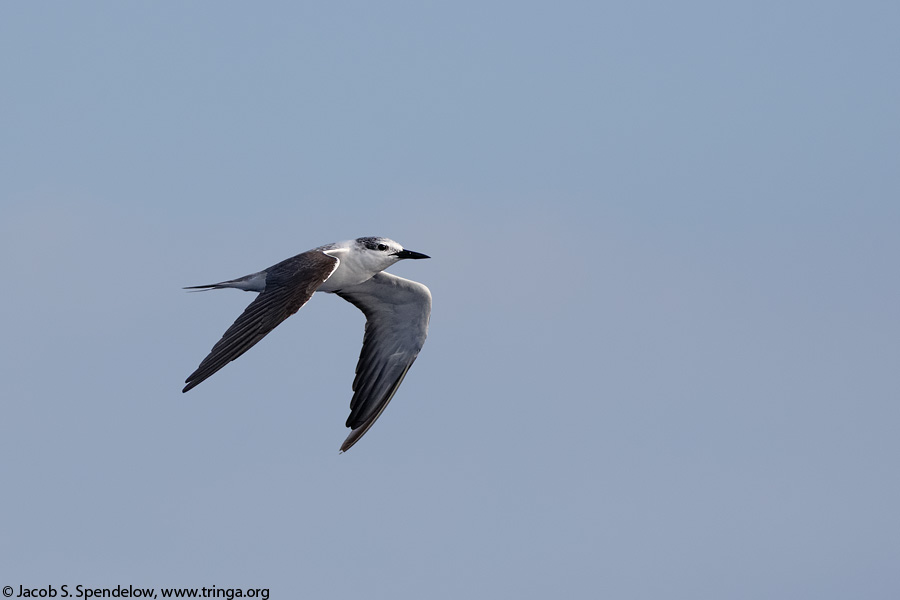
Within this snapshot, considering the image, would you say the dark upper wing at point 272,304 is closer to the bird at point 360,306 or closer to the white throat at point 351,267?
the bird at point 360,306

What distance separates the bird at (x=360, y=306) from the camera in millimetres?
14586

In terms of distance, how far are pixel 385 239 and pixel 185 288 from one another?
11.6ft

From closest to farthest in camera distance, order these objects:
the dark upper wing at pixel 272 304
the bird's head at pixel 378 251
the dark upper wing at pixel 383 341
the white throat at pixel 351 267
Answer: the dark upper wing at pixel 272 304, the white throat at pixel 351 267, the bird's head at pixel 378 251, the dark upper wing at pixel 383 341

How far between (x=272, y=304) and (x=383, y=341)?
482 centimetres

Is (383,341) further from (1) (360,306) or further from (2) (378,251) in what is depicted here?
(2) (378,251)

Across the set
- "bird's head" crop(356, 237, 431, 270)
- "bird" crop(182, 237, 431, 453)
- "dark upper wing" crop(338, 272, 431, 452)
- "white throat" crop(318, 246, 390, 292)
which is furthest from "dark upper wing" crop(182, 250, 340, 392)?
"dark upper wing" crop(338, 272, 431, 452)

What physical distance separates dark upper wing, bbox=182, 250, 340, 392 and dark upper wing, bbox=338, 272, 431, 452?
88.8 inches

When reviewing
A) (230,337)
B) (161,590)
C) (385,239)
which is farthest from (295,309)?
(161,590)

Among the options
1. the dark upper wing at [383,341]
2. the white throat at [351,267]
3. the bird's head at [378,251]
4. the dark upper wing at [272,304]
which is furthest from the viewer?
the dark upper wing at [383,341]

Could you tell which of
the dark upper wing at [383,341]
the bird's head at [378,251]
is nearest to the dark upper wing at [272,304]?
the bird's head at [378,251]

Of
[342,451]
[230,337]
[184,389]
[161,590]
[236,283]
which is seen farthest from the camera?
[342,451]

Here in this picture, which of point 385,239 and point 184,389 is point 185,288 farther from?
point 184,389

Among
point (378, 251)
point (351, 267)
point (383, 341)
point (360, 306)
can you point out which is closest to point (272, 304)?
point (351, 267)

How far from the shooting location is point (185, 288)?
17828 mm
